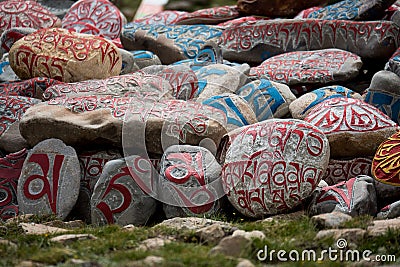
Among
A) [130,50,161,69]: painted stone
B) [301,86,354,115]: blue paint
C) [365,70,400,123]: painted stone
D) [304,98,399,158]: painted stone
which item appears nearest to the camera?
[304,98,399,158]: painted stone

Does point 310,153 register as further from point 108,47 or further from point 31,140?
point 108,47

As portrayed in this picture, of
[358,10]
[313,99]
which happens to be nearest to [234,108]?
[313,99]

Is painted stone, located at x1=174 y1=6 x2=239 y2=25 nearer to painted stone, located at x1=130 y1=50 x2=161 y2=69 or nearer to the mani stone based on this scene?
painted stone, located at x1=130 y1=50 x2=161 y2=69

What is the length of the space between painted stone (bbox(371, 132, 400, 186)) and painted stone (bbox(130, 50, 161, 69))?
323cm

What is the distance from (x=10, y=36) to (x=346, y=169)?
4.71 metres

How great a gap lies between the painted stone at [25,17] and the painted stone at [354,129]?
4.89m

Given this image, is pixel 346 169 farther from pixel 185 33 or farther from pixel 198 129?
pixel 185 33

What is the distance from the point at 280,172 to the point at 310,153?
234 millimetres

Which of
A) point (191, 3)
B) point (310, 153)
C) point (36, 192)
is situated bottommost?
point (191, 3)

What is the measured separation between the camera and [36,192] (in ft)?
20.2

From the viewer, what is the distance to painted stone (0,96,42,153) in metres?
6.87

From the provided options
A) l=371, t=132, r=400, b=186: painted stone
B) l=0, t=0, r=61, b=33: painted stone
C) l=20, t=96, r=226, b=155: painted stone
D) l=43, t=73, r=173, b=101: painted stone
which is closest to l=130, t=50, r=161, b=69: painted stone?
l=43, t=73, r=173, b=101: painted stone

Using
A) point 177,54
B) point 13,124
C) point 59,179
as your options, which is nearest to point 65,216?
point 59,179

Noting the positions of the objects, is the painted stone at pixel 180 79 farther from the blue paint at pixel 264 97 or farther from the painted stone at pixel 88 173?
the painted stone at pixel 88 173
